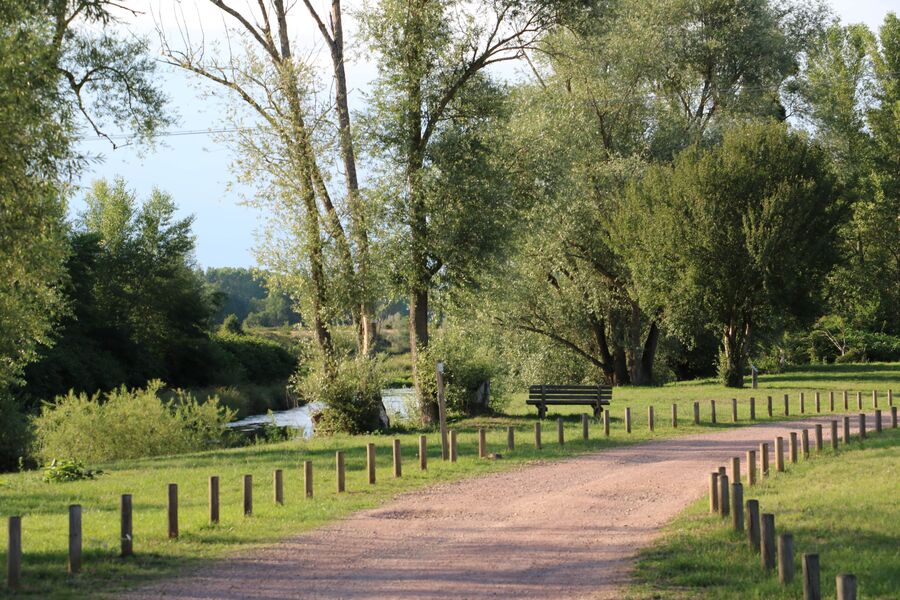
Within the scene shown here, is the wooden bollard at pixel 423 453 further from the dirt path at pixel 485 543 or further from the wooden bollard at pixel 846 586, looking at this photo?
the wooden bollard at pixel 846 586

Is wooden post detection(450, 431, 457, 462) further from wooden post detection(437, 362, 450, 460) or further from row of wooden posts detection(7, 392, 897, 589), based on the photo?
wooden post detection(437, 362, 450, 460)

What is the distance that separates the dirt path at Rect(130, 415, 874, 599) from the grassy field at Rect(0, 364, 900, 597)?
2.18 ft

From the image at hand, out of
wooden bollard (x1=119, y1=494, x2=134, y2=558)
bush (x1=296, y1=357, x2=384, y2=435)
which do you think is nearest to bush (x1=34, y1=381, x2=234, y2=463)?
bush (x1=296, y1=357, x2=384, y2=435)

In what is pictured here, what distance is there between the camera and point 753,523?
1078 centimetres

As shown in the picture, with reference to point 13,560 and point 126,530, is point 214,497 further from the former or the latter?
point 13,560

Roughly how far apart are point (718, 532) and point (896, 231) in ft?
186

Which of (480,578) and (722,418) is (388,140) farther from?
(480,578)

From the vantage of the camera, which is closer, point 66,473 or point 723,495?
point 723,495

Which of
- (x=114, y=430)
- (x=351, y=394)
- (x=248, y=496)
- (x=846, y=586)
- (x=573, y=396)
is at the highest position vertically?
(x=351, y=394)

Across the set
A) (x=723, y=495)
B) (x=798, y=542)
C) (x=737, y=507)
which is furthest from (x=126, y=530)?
(x=798, y=542)

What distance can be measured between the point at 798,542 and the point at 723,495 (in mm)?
1741

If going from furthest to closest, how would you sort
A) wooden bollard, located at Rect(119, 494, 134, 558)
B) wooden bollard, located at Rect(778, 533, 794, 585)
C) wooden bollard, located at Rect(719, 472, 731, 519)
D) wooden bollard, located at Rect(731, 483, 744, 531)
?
1. wooden bollard, located at Rect(719, 472, 731, 519)
2. wooden bollard, located at Rect(731, 483, 744, 531)
3. wooden bollard, located at Rect(119, 494, 134, 558)
4. wooden bollard, located at Rect(778, 533, 794, 585)

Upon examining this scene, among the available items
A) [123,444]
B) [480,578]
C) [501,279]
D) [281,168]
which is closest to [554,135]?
[501,279]

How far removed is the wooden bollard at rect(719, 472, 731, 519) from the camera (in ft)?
42.4
